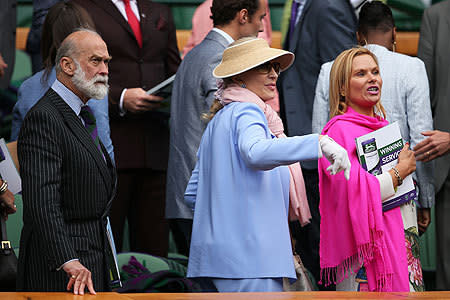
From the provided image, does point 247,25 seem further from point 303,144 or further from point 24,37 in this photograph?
point 24,37

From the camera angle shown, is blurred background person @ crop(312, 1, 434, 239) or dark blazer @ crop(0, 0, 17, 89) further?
dark blazer @ crop(0, 0, 17, 89)

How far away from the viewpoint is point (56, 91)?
12.5 ft

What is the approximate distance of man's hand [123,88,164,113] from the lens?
5324 mm

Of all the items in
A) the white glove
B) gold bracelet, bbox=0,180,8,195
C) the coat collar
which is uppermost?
the coat collar

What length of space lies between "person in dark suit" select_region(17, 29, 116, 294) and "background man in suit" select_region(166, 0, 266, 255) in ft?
3.85

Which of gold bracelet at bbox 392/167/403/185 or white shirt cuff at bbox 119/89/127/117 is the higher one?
white shirt cuff at bbox 119/89/127/117

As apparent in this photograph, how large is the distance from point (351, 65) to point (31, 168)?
6.46 ft

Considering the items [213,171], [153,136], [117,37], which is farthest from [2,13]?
[213,171]

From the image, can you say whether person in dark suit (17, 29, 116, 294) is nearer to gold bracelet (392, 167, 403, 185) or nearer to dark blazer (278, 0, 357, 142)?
gold bracelet (392, 167, 403, 185)

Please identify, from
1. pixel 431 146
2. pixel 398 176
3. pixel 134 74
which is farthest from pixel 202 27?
pixel 398 176

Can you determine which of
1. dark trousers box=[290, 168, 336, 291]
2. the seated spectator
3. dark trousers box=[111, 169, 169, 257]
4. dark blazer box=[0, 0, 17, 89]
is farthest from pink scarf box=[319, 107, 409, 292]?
dark blazer box=[0, 0, 17, 89]

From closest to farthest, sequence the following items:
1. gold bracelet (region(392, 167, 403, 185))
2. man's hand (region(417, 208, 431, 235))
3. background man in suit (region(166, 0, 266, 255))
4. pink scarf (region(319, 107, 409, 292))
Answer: pink scarf (region(319, 107, 409, 292))
gold bracelet (region(392, 167, 403, 185))
background man in suit (region(166, 0, 266, 255))
man's hand (region(417, 208, 431, 235))

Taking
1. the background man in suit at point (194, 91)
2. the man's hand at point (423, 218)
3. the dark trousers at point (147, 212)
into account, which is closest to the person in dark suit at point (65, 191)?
the background man in suit at point (194, 91)

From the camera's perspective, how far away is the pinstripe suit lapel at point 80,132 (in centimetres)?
370
